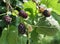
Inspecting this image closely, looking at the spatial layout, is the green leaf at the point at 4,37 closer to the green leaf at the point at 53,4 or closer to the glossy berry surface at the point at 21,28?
the glossy berry surface at the point at 21,28

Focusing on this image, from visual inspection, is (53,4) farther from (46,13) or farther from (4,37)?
(4,37)

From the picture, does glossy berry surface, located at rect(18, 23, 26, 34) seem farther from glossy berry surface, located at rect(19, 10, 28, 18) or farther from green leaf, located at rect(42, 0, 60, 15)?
green leaf, located at rect(42, 0, 60, 15)

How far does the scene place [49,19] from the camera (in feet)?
2.00

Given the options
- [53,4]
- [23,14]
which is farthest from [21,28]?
[53,4]

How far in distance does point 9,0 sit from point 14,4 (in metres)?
0.05

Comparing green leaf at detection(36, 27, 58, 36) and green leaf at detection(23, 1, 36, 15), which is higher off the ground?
green leaf at detection(23, 1, 36, 15)

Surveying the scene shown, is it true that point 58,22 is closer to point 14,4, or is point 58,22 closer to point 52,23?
point 52,23

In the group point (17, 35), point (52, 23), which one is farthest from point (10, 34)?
point (52, 23)

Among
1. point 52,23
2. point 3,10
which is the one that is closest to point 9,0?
point 3,10

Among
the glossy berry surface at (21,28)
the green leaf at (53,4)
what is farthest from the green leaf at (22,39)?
the green leaf at (53,4)

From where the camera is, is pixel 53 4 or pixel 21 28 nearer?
pixel 21 28

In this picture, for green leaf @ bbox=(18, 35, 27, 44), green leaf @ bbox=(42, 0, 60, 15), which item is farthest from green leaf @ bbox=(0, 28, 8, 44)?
green leaf @ bbox=(42, 0, 60, 15)

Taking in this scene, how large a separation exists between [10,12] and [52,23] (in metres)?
0.12

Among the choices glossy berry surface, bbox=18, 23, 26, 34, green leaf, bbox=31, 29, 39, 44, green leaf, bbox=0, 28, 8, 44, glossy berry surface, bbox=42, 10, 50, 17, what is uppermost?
glossy berry surface, bbox=42, 10, 50, 17
